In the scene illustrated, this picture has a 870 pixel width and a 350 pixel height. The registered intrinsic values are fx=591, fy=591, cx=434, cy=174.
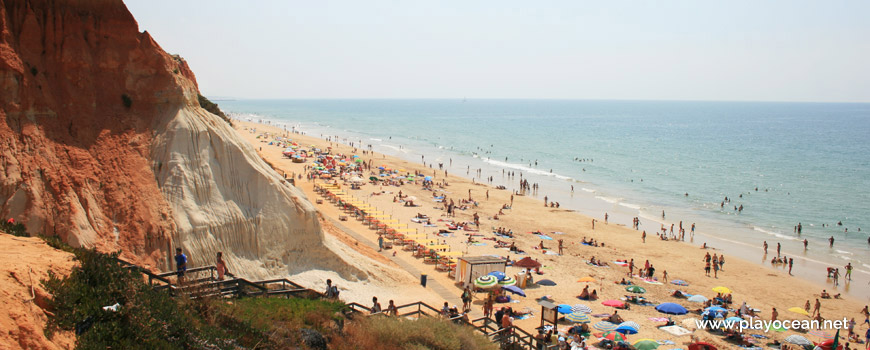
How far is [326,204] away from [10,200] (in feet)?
87.5

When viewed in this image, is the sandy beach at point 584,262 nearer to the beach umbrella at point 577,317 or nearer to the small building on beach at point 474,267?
the small building on beach at point 474,267

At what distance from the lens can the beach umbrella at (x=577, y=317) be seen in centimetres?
2155

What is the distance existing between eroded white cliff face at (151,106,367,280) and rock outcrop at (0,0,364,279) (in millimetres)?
36

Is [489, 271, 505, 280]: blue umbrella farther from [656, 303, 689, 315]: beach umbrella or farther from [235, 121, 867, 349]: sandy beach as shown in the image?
[656, 303, 689, 315]: beach umbrella

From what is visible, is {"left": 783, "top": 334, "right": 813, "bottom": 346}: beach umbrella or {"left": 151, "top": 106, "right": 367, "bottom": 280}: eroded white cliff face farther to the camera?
{"left": 783, "top": 334, "right": 813, "bottom": 346}: beach umbrella

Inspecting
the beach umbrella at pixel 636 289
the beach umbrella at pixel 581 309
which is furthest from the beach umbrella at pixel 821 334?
the beach umbrella at pixel 581 309

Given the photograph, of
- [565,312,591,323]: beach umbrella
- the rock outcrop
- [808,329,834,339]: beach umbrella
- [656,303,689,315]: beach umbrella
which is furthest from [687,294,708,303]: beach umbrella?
the rock outcrop

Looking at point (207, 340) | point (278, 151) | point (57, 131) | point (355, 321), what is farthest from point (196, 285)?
point (278, 151)

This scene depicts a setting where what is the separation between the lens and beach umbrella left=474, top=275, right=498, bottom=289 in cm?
2467

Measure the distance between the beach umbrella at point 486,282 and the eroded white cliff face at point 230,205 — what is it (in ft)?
21.1

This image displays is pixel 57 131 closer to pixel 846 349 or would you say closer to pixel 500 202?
pixel 846 349

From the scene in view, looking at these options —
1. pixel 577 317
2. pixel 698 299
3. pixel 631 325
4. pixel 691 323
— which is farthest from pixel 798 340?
pixel 577 317

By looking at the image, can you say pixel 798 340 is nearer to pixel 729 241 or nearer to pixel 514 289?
pixel 514 289

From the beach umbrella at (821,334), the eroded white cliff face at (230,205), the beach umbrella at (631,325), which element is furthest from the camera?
the beach umbrella at (821,334)
